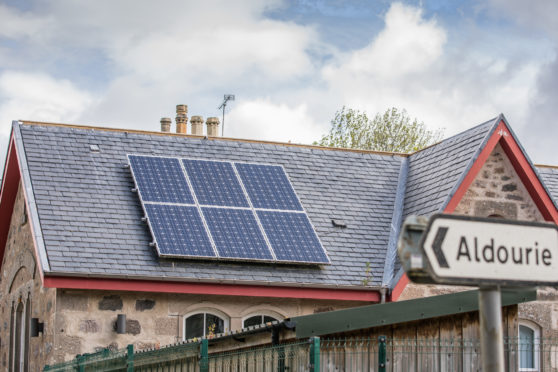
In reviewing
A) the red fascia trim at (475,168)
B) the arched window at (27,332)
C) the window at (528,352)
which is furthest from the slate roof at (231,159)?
the window at (528,352)

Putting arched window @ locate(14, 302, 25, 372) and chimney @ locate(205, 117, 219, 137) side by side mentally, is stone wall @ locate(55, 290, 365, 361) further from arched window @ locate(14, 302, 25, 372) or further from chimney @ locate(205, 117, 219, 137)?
chimney @ locate(205, 117, 219, 137)

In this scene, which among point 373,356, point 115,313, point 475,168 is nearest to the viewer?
point 373,356

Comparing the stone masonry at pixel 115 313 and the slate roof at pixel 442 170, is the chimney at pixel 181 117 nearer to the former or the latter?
the slate roof at pixel 442 170

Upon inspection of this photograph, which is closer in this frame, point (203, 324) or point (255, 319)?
point (203, 324)

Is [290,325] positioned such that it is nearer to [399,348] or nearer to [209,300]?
[399,348]

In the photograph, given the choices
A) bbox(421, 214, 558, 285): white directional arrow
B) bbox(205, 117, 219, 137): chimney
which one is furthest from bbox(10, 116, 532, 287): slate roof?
bbox(421, 214, 558, 285): white directional arrow

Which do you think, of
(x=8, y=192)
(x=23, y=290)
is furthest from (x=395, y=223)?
(x=8, y=192)

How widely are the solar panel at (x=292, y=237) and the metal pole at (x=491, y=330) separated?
15.4m

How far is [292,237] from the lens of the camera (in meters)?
20.0

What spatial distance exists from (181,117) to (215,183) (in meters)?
7.54

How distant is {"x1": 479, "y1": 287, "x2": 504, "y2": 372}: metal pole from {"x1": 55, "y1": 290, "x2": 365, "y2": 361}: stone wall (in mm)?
15047

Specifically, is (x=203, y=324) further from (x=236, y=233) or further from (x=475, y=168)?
(x=475, y=168)

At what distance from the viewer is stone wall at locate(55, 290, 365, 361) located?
1814cm

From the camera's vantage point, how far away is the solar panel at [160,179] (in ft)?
65.4
